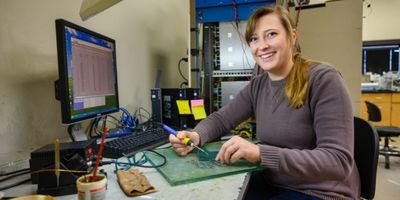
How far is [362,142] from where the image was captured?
40.4 inches

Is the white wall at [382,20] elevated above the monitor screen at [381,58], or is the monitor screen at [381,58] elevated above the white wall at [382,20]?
the white wall at [382,20]

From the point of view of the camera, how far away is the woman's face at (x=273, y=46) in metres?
0.99

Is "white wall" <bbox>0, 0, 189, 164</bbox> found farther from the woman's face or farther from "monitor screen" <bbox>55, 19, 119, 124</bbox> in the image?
the woman's face

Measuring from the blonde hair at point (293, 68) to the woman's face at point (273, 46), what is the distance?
0.05 ft

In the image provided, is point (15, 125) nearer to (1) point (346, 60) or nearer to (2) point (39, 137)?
(2) point (39, 137)

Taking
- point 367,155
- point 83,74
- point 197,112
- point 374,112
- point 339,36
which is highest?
point 339,36

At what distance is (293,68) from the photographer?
101cm

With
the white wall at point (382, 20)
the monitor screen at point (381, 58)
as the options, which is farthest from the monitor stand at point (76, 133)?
the white wall at point (382, 20)

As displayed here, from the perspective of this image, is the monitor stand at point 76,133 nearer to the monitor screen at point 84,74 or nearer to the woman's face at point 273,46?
the monitor screen at point 84,74

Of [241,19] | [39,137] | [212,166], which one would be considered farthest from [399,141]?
[39,137]

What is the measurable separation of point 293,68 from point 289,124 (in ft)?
0.73

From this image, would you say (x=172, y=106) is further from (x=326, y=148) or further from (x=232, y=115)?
(x=326, y=148)

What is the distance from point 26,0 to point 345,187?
1337 millimetres

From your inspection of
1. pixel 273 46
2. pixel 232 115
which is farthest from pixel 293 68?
pixel 232 115
